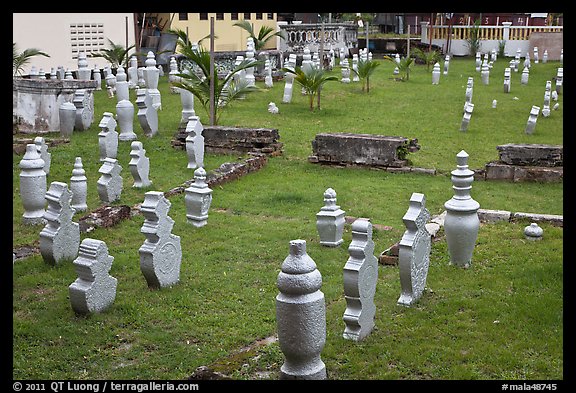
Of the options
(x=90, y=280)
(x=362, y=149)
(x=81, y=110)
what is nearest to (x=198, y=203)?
(x=90, y=280)

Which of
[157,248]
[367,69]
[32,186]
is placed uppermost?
[367,69]

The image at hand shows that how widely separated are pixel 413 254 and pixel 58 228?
12.5 ft

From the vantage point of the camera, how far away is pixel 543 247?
28.4 ft

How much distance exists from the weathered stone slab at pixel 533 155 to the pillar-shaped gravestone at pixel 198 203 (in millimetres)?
5922

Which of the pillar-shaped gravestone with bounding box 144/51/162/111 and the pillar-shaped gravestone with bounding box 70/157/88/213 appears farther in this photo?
the pillar-shaped gravestone with bounding box 144/51/162/111

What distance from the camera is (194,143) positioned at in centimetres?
1310

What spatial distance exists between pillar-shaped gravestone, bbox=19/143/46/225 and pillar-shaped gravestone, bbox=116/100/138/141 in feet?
18.4

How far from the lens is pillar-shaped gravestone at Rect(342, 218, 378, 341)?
5961 millimetres

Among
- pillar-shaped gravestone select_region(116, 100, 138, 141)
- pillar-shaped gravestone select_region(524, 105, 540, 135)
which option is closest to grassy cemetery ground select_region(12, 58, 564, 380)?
pillar-shaped gravestone select_region(116, 100, 138, 141)

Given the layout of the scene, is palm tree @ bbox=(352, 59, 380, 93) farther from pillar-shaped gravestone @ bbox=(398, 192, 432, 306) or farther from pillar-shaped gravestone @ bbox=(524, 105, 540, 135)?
pillar-shaped gravestone @ bbox=(398, 192, 432, 306)

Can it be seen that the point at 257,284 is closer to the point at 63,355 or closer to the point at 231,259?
the point at 231,259

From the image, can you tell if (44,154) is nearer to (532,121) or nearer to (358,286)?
(358,286)

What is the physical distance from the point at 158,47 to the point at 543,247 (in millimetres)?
25822

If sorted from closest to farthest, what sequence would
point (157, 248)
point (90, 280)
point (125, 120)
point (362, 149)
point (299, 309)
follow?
1. point (299, 309)
2. point (90, 280)
3. point (157, 248)
4. point (362, 149)
5. point (125, 120)
